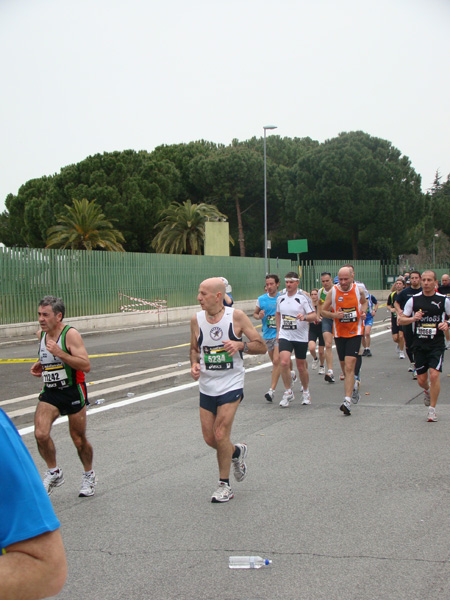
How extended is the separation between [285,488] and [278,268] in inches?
1489

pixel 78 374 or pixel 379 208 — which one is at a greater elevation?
pixel 379 208

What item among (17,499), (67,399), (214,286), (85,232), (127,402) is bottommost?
(127,402)

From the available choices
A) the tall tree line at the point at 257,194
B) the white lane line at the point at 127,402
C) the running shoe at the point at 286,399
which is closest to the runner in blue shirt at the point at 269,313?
the running shoe at the point at 286,399

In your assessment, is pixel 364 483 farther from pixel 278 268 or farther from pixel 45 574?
pixel 278 268

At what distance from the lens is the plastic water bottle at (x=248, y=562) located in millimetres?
4445

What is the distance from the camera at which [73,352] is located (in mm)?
6176

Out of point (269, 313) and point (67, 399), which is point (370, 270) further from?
point (67, 399)

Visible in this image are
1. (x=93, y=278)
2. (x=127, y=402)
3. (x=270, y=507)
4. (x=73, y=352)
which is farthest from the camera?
(x=93, y=278)

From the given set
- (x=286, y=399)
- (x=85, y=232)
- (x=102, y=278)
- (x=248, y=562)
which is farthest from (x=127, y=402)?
(x=85, y=232)

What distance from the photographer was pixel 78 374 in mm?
6328

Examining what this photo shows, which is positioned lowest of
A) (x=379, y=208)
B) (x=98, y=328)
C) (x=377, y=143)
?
(x=98, y=328)

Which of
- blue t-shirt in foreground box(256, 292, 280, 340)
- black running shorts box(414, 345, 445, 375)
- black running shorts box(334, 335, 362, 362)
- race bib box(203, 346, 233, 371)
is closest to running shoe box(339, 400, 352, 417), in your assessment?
black running shorts box(334, 335, 362, 362)

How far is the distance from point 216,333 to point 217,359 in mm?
228

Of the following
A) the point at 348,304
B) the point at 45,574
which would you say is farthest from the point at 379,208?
the point at 45,574
